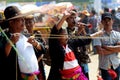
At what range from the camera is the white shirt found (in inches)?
146

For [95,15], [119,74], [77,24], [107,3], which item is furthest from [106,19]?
[107,3]

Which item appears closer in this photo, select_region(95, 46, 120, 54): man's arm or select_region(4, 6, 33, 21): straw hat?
select_region(4, 6, 33, 21): straw hat

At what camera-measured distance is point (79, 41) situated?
4980 mm

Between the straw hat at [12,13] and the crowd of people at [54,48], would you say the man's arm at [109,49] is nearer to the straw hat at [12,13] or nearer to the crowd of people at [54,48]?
the crowd of people at [54,48]

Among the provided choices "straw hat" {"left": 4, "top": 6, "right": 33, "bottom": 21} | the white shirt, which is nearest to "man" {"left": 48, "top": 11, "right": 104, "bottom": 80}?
the white shirt

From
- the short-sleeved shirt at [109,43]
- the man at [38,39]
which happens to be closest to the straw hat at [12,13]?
the man at [38,39]

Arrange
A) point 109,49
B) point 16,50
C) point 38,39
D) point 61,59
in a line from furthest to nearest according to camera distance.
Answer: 1. point 109,49
2. point 38,39
3. point 61,59
4. point 16,50

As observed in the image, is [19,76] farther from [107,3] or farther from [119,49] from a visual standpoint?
[107,3]

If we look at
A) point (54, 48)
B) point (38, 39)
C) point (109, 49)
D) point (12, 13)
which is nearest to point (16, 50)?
point (12, 13)

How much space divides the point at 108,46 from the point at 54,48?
99 cm

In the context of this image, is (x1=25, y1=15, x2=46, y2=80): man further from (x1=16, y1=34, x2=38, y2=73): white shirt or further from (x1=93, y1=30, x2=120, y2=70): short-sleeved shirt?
(x1=93, y1=30, x2=120, y2=70): short-sleeved shirt

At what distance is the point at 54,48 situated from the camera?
4.51m

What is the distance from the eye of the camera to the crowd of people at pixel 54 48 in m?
3.66

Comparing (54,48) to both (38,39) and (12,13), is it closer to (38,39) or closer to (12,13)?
(38,39)
